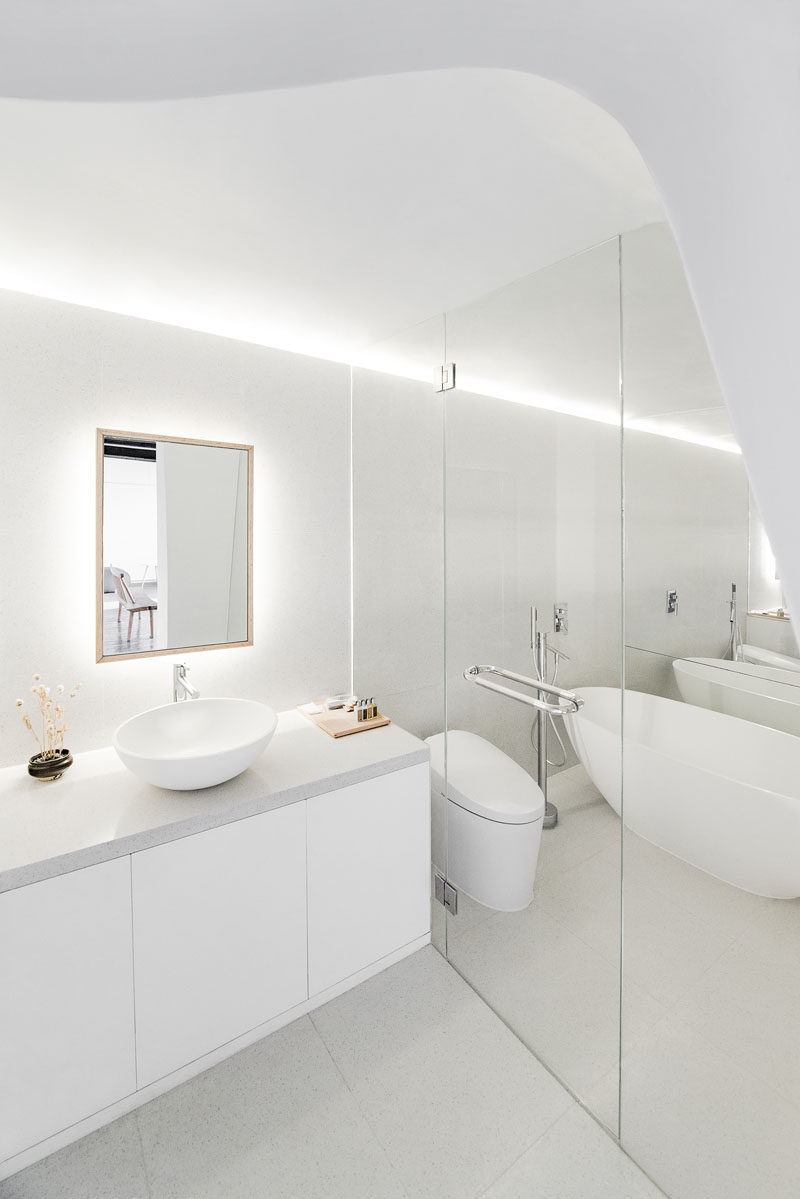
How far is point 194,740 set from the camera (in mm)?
2018

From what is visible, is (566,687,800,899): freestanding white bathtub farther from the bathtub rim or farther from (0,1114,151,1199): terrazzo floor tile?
(0,1114,151,1199): terrazzo floor tile

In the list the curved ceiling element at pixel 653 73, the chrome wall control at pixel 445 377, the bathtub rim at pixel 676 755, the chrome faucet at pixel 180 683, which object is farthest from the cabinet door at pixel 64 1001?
the chrome wall control at pixel 445 377

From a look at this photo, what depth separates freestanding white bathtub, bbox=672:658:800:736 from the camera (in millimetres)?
1189

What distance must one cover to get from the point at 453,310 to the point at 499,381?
41 centimetres

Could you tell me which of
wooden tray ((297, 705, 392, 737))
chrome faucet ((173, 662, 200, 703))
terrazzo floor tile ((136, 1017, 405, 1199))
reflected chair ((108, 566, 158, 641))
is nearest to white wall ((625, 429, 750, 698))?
wooden tray ((297, 705, 392, 737))

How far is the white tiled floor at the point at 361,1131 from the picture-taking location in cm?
142

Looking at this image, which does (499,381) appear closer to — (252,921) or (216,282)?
(216,282)

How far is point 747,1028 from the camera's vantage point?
123 centimetres

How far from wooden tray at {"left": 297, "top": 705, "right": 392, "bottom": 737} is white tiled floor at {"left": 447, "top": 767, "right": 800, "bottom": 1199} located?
2.81 ft

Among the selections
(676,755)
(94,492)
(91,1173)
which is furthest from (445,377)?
(91,1173)

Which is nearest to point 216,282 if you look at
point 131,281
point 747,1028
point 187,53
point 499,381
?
point 131,281

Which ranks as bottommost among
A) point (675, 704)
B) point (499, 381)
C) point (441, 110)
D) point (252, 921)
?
point (252, 921)

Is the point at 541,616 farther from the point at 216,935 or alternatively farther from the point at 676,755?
the point at 216,935

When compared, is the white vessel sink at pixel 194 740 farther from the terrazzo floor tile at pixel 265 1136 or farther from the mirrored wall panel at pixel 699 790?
the mirrored wall panel at pixel 699 790
